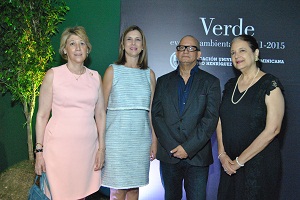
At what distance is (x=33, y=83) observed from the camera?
12.9 feet

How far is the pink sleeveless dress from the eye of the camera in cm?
251

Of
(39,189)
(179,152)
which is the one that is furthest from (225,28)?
(39,189)

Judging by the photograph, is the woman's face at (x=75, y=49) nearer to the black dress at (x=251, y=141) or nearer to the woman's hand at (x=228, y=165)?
the black dress at (x=251, y=141)

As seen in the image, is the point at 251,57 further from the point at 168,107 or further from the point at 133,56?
the point at 133,56

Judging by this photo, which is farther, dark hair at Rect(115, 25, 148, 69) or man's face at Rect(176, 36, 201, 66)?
dark hair at Rect(115, 25, 148, 69)

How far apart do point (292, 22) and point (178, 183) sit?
7.31ft

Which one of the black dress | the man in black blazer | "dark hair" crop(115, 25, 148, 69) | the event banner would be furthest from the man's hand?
the event banner

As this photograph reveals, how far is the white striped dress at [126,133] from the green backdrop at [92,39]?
1.10m

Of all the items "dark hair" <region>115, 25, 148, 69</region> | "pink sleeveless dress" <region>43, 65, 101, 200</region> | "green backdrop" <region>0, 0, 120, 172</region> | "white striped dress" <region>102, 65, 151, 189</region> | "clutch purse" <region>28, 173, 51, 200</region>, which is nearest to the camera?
"clutch purse" <region>28, 173, 51, 200</region>

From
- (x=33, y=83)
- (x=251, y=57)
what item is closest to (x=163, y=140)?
(x=251, y=57)

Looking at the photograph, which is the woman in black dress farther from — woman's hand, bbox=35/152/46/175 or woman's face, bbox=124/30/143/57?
woman's hand, bbox=35/152/46/175

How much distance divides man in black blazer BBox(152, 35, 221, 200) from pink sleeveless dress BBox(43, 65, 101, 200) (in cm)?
66

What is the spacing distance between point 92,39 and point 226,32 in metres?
1.61

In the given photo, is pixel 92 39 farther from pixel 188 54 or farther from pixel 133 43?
pixel 188 54
